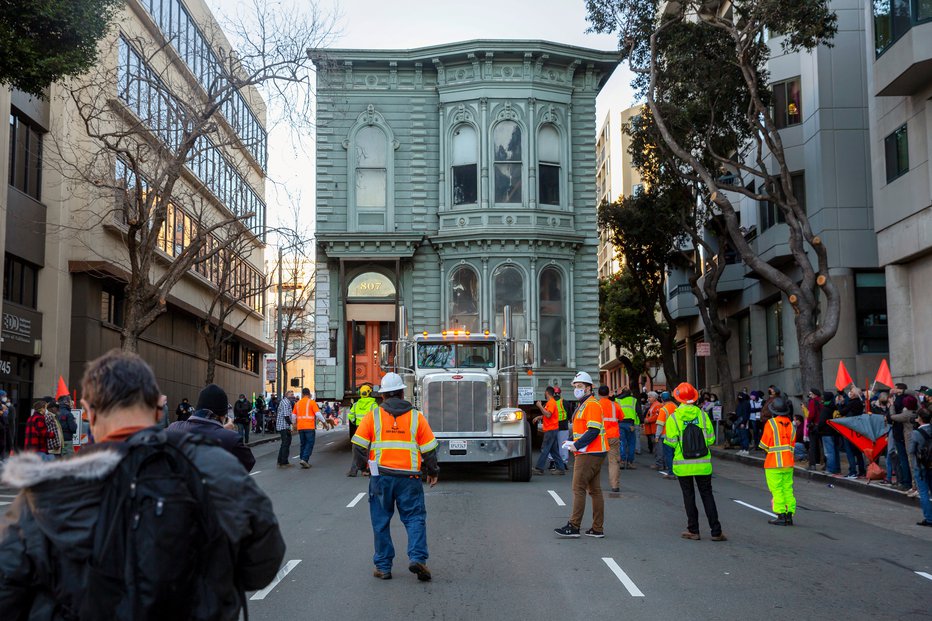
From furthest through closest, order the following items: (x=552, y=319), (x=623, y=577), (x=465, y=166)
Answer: (x=465, y=166) < (x=552, y=319) < (x=623, y=577)

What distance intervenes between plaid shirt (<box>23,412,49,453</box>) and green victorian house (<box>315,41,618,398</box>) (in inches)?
447

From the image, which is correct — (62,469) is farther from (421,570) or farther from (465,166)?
(465,166)

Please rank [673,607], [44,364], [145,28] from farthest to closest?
[145,28] → [44,364] → [673,607]

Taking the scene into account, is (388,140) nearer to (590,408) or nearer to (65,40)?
(65,40)

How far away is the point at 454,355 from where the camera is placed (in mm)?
20969

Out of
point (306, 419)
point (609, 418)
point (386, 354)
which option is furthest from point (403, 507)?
point (306, 419)

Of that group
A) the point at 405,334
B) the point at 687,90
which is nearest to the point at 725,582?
the point at 405,334

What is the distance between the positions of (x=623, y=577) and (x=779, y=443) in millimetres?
4448

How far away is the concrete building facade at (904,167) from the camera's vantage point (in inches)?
923

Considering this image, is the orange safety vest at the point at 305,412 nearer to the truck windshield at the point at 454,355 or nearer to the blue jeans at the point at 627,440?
the truck windshield at the point at 454,355

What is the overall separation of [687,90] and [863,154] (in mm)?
6830

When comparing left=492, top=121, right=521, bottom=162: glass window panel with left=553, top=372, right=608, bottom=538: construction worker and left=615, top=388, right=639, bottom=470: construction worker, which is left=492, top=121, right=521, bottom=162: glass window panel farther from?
left=553, top=372, right=608, bottom=538: construction worker

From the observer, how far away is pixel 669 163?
31969 millimetres

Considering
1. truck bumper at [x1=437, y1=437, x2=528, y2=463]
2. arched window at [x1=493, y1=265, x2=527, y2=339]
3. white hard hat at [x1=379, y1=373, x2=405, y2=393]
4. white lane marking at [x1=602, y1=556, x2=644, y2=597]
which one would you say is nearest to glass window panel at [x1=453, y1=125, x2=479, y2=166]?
arched window at [x1=493, y1=265, x2=527, y2=339]
